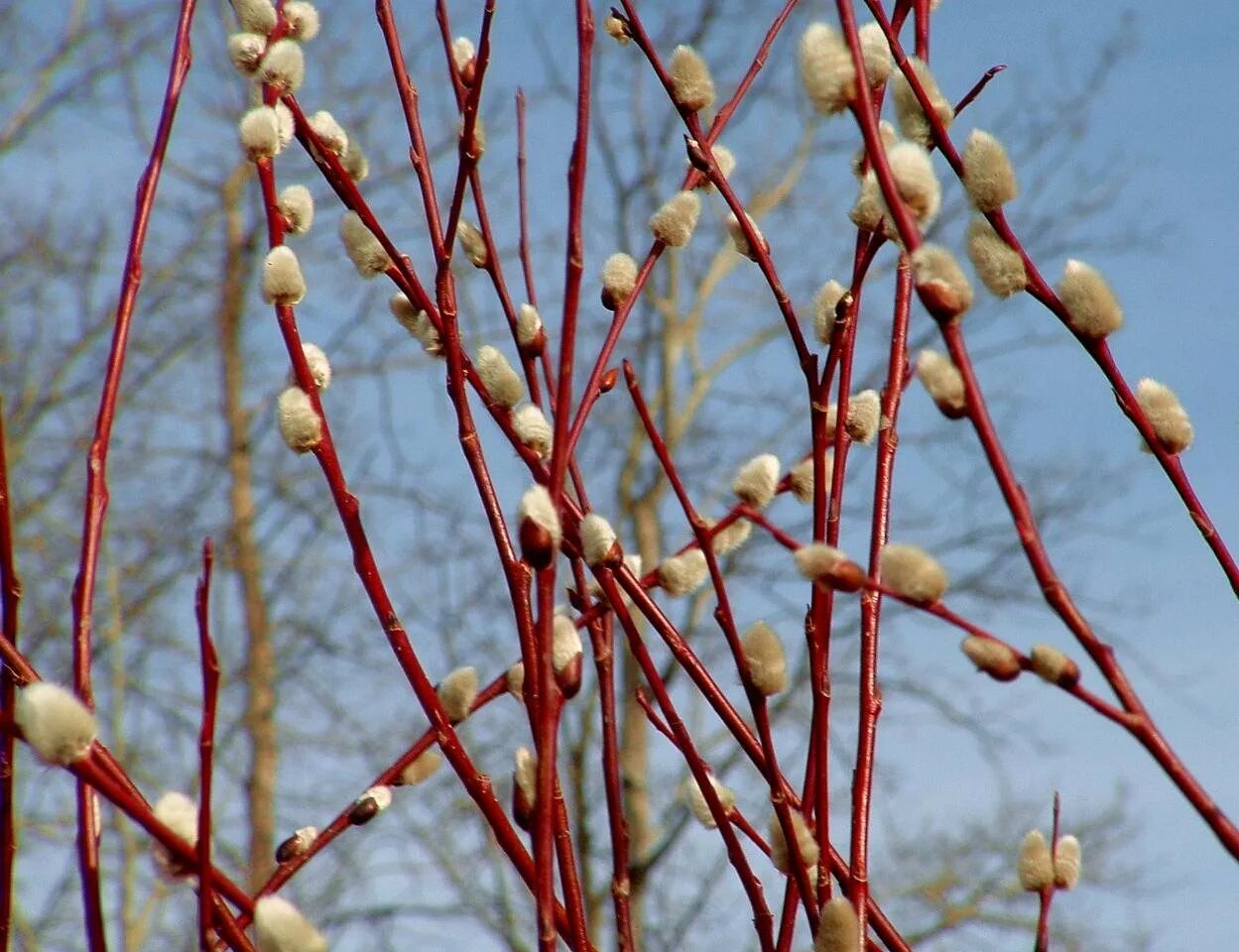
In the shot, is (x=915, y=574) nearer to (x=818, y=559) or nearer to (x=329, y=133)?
(x=818, y=559)

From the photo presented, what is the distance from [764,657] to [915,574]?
8.2 inches

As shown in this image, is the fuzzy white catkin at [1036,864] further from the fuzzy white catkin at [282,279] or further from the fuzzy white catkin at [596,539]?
the fuzzy white catkin at [282,279]

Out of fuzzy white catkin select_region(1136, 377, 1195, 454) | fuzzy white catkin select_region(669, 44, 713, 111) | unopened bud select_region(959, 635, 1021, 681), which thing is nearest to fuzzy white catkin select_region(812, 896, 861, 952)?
unopened bud select_region(959, 635, 1021, 681)

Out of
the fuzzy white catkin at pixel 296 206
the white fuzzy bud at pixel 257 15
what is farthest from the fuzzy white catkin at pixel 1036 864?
the white fuzzy bud at pixel 257 15

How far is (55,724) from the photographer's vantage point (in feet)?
1.97

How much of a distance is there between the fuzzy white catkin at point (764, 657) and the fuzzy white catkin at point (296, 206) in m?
0.42

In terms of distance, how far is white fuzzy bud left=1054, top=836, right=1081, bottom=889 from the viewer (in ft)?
2.81

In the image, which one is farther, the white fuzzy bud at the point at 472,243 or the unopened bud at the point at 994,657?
the white fuzzy bud at the point at 472,243

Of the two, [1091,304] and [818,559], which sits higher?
[1091,304]

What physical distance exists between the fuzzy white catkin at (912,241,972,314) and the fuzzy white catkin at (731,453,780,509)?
0.33 m

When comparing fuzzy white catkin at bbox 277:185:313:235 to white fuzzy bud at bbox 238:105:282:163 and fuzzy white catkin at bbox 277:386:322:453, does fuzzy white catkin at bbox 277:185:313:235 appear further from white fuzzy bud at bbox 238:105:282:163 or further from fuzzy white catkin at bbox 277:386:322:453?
fuzzy white catkin at bbox 277:386:322:453

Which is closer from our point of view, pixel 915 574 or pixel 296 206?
pixel 915 574

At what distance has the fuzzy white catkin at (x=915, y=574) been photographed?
1.92 feet

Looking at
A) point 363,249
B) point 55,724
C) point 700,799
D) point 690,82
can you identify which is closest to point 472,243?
point 363,249
